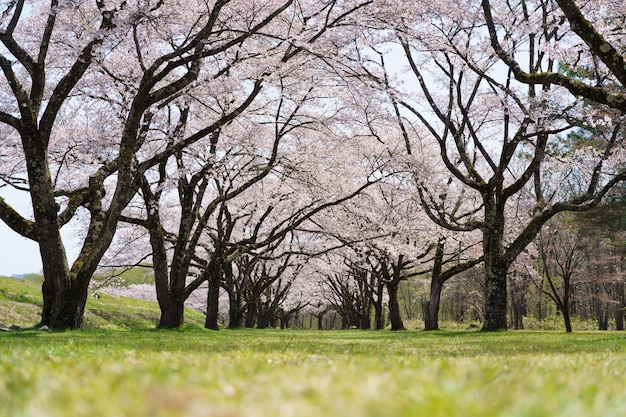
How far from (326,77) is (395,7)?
14.2ft

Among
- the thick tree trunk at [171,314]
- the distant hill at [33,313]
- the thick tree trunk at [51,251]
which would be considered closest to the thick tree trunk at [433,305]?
the thick tree trunk at [171,314]

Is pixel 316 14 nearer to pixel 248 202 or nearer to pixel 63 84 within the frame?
pixel 63 84

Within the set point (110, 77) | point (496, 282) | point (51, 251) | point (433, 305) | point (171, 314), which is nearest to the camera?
point (51, 251)

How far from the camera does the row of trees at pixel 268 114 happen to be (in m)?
12.0

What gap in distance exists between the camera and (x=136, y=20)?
36.4ft

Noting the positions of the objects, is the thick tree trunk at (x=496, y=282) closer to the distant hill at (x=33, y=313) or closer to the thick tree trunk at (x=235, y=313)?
the distant hill at (x=33, y=313)

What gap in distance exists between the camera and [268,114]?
18.8 m

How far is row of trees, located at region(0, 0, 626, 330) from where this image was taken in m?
12.0

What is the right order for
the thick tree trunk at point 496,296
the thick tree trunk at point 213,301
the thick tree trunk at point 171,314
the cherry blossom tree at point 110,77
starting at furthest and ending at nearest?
the thick tree trunk at point 213,301 < the thick tree trunk at point 171,314 < the thick tree trunk at point 496,296 < the cherry blossom tree at point 110,77

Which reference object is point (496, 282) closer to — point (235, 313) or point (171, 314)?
point (171, 314)

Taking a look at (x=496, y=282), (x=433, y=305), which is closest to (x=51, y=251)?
(x=496, y=282)

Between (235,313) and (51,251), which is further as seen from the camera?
(235,313)

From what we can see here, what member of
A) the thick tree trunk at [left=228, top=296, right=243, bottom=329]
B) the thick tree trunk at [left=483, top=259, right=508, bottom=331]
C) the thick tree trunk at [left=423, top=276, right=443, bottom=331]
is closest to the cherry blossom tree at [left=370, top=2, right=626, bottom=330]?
the thick tree trunk at [left=483, top=259, right=508, bottom=331]

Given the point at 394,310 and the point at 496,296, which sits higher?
the point at 496,296
